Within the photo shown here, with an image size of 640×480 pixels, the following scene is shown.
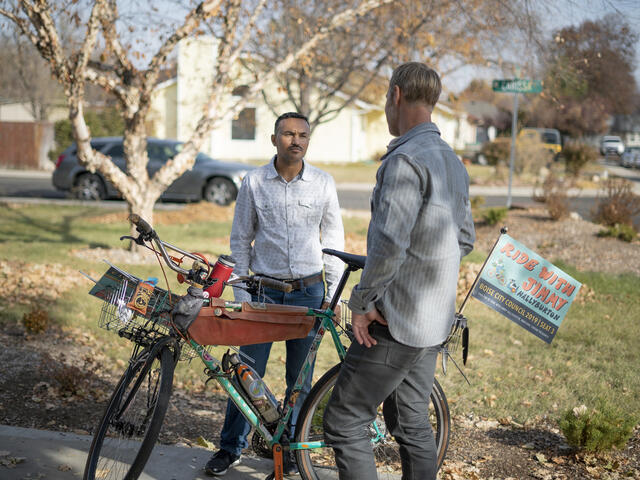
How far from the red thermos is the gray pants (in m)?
0.79

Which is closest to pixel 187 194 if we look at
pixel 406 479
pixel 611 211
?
pixel 611 211

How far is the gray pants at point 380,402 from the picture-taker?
2.81 metres

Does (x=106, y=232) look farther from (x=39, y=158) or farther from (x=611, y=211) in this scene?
(x=39, y=158)

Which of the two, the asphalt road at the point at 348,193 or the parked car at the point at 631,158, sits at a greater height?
the parked car at the point at 631,158

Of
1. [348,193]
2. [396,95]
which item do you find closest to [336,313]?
[396,95]

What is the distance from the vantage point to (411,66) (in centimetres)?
273

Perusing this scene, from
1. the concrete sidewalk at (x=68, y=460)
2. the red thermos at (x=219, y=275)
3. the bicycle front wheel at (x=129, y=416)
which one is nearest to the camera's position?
the bicycle front wheel at (x=129, y=416)

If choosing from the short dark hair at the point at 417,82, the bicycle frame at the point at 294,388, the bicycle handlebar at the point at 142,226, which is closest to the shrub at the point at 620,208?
the bicycle frame at the point at 294,388

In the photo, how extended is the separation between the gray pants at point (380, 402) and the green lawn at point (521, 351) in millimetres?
1379

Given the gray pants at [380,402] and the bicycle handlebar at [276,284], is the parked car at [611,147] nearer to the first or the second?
the bicycle handlebar at [276,284]

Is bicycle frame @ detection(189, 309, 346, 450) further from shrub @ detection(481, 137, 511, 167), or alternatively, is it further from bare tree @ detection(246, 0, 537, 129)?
shrub @ detection(481, 137, 511, 167)

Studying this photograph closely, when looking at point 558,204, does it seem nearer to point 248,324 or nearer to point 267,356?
point 267,356

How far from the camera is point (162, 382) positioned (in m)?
3.09

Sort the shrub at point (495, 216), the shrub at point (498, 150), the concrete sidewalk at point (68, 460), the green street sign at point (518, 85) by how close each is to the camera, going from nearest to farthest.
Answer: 1. the concrete sidewalk at point (68, 460)
2. the green street sign at point (518, 85)
3. the shrub at point (495, 216)
4. the shrub at point (498, 150)
